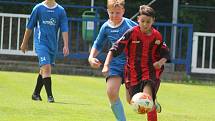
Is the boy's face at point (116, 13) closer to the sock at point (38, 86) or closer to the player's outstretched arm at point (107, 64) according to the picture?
the player's outstretched arm at point (107, 64)

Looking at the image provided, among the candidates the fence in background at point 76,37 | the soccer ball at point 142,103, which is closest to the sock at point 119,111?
the soccer ball at point 142,103

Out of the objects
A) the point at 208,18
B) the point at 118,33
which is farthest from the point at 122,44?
the point at 208,18

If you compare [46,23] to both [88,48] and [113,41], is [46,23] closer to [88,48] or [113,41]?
[113,41]

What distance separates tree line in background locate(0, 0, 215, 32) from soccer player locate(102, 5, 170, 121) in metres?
15.3

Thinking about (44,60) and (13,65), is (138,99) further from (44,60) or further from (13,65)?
(13,65)

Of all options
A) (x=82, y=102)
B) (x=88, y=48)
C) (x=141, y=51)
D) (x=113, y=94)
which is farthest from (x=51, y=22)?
(x=88, y=48)

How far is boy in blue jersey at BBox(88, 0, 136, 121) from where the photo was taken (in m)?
8.80

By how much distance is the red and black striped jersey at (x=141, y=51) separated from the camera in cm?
836

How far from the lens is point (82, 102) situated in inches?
481

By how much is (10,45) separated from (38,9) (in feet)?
30.1

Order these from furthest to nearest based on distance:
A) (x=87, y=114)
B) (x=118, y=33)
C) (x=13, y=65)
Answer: (x=13, y=65), (x=87, y=114), (x=118, y=33)

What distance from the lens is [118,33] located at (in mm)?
9047

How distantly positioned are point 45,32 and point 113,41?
340cm

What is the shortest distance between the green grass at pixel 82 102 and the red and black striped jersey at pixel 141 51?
1498 mm
